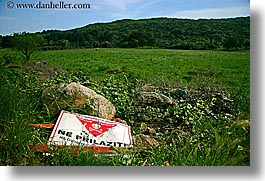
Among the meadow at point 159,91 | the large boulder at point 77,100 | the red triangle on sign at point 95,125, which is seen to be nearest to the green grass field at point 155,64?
the meadow at point 159,91

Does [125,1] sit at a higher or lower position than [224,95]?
higher

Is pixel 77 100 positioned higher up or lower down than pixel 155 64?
lower down

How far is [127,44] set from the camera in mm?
3703

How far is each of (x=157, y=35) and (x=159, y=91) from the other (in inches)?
13.0

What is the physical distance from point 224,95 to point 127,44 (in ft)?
2.10

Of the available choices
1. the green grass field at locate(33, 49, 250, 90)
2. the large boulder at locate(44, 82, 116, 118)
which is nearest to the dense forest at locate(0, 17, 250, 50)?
the green grass field at locate(33, 49, 250, 90)

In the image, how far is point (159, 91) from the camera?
3.69 metres

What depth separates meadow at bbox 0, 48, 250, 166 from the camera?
11.7ft

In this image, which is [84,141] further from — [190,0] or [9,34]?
[190,0]

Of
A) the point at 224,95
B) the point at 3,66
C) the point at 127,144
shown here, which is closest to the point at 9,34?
the point at 3,66

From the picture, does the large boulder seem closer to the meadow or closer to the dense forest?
the meadow

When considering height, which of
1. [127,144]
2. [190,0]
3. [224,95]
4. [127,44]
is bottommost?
[127,144]

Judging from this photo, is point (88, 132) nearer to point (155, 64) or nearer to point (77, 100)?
point (77, 100)

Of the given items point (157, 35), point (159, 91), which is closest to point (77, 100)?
point (159, 91)
